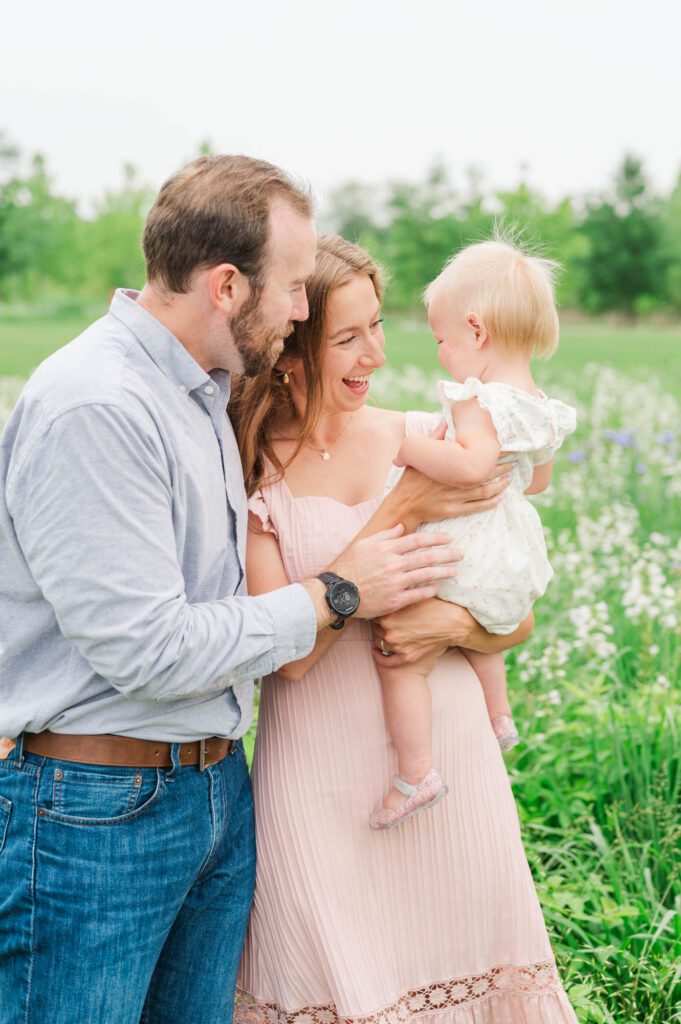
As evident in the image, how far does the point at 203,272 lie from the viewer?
6.75ft

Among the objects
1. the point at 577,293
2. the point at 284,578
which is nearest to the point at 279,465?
the point at 284,578

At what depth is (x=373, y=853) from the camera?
2508 mm

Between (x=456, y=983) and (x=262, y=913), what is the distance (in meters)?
0.52

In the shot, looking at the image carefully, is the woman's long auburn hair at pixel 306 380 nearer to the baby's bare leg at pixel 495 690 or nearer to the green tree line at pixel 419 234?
the baby's bare leg at pixel 495 690

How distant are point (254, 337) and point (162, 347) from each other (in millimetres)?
191

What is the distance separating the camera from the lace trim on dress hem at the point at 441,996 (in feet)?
Result: 8.18

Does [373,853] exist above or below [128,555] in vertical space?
below

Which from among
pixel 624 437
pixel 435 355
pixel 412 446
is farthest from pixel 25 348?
pixel 412 446

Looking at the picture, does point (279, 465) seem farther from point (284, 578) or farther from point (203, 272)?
point (203, 272)

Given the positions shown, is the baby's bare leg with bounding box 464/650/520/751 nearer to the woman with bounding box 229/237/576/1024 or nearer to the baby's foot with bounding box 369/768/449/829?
the woman with bounding box 229/237/576/1024

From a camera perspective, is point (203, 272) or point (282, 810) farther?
point (282, 810)

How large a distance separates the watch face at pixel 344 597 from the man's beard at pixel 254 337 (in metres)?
0.49

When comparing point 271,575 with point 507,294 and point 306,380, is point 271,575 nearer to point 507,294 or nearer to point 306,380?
point 306,380

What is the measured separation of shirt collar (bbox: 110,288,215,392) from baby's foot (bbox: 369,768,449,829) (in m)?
1.05
